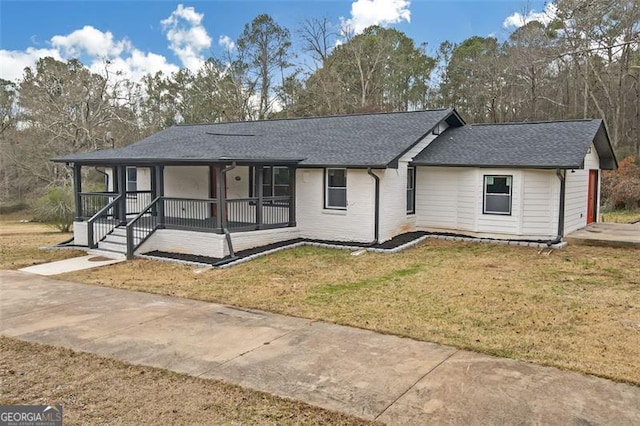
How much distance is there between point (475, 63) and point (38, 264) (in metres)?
32.1

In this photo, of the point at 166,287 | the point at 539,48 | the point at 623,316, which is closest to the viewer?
the point at 623,316

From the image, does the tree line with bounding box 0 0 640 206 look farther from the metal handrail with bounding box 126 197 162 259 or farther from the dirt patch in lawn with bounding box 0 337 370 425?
the dirt patch in lawn with bounding box 0 337 370 425

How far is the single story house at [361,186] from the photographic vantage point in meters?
13.0

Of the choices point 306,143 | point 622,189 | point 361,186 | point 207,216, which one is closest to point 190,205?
point 207,216

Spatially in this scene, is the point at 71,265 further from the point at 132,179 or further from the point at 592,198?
the point at 592,198

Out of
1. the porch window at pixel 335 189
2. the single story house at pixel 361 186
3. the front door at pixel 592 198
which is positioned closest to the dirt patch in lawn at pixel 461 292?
the single story house at pixel 361 186

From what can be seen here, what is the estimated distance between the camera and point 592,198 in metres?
16.8

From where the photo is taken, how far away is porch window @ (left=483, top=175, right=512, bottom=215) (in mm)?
13616

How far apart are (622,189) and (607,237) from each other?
11.4 metres

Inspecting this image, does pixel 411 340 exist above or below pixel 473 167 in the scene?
below

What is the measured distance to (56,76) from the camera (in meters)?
31.5

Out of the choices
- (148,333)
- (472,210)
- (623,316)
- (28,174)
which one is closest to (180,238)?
(148,333)

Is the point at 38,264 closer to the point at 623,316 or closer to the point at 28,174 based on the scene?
the point at 623,316

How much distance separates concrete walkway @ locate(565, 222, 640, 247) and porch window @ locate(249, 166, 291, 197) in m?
8.31
